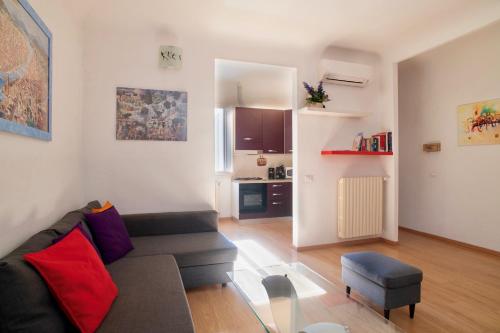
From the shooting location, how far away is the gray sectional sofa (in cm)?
108

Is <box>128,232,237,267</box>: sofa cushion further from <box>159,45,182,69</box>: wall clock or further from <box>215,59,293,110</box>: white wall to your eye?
<box>215,59,293,110</box>: white wall

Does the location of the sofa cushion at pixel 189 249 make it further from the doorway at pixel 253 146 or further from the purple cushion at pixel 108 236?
the doorway at pixel 253 146

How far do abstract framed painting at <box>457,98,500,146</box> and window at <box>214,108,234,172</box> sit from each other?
13.3ft

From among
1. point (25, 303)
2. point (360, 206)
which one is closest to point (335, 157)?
point (360, 206)

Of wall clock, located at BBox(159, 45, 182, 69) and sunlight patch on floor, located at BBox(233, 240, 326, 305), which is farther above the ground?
wall clock, located at BBox(159, 45, 182, 69)

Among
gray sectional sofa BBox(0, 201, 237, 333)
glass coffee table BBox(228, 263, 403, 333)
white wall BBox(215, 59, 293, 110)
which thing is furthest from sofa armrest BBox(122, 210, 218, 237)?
white wall BBox(215, 59, 293, 110)

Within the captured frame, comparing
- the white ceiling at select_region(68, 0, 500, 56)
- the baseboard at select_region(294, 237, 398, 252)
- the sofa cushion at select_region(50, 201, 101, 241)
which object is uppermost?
the white ceiling at select_region(68, 0, 500, 56)

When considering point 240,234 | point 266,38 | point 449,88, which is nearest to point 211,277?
point 240,234

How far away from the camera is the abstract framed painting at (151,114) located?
3107 millimetres

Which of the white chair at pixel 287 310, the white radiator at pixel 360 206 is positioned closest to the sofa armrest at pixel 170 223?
the white chair at pixel 287 310

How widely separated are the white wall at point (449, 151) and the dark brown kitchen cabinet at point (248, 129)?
2.68 m

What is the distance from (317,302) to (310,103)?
2584 mm

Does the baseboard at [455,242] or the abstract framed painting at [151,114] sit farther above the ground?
the abstract framed painting at [151,114]

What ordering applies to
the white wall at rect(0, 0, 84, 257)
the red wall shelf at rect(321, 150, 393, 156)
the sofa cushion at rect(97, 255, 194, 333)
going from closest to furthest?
the sofa cushion at rect(97, 255, 194, 333)
the white wall at rect(0, 0, 84, 257)
the red wall shelf at rect(321, 150, 393, 156)
